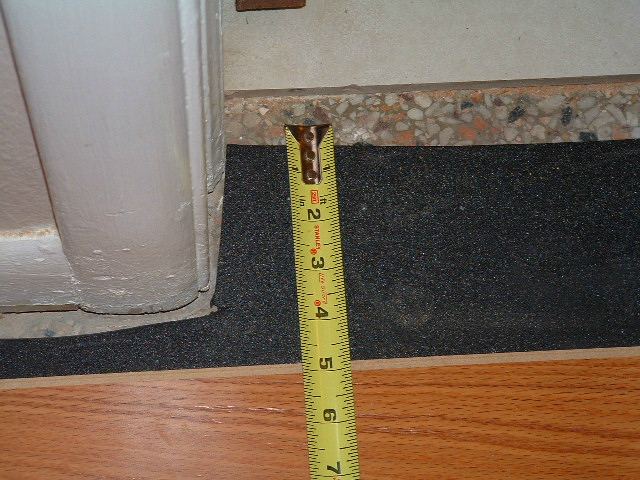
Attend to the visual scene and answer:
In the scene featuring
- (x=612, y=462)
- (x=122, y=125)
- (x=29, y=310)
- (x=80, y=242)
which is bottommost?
(x=612, y=462)

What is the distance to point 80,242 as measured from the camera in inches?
30.3

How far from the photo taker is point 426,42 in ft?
3.69

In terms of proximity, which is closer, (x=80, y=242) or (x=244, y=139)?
(x=80, y=242)

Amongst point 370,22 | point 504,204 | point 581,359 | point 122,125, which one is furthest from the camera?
point 370,22

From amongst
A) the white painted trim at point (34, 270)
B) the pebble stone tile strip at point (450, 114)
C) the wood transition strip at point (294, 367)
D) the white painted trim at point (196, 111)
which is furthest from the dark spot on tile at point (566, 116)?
the white painted trim at point (34, 270)

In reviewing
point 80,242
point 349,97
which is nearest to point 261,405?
point 80,242

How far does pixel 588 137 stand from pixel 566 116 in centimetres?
5

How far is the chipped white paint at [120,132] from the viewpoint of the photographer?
571mm

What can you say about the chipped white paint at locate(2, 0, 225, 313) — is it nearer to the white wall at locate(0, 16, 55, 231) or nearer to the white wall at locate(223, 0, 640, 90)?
the white wall at locate(0, 16, 55, 231)

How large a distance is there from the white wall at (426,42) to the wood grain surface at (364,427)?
1.65 ft

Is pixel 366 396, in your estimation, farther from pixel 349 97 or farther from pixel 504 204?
pixel 349 97

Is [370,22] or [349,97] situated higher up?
[370,22]

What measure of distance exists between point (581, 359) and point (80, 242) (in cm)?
63

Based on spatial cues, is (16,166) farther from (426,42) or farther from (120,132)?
(426,42)
